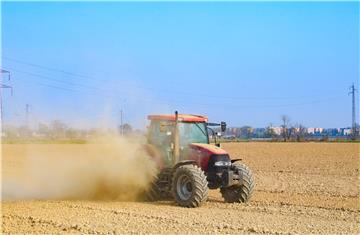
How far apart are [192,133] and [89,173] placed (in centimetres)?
356

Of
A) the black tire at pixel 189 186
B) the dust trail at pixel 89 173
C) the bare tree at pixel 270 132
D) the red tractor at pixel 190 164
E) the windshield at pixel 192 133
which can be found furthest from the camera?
the bare tree at pixel 270 132

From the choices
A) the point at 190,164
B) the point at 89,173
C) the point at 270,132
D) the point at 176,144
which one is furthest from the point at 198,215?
the point at 270,132

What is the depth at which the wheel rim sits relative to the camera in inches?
538

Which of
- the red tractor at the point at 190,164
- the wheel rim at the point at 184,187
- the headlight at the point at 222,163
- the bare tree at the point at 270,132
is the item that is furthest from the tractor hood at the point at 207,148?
the bare tree at the point at 270,132

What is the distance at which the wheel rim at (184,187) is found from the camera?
44.8 ft

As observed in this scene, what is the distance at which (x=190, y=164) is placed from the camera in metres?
14.1

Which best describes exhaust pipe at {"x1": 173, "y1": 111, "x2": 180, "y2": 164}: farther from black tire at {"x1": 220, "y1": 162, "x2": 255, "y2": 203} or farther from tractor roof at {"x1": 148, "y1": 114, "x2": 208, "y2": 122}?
black tire at {"x1": 220, "y1": 162, "x2": 255, "y2": 203}

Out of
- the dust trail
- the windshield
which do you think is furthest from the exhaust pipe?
the dust trail

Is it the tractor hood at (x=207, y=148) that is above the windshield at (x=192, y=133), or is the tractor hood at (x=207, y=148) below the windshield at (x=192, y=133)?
below

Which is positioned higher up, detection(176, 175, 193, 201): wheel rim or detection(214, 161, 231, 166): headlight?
detection(214, 161, 231, 166): headlight

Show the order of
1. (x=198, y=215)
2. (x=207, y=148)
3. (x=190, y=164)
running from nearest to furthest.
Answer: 1. (x=198, y=215)
2. (x=190, y=164)
3. (x=207, y=148)

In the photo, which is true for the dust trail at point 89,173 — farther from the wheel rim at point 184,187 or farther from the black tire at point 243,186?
the black tire at point 243,186

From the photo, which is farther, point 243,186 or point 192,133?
point 192,133

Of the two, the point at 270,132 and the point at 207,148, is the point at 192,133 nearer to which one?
the point at 207,148
